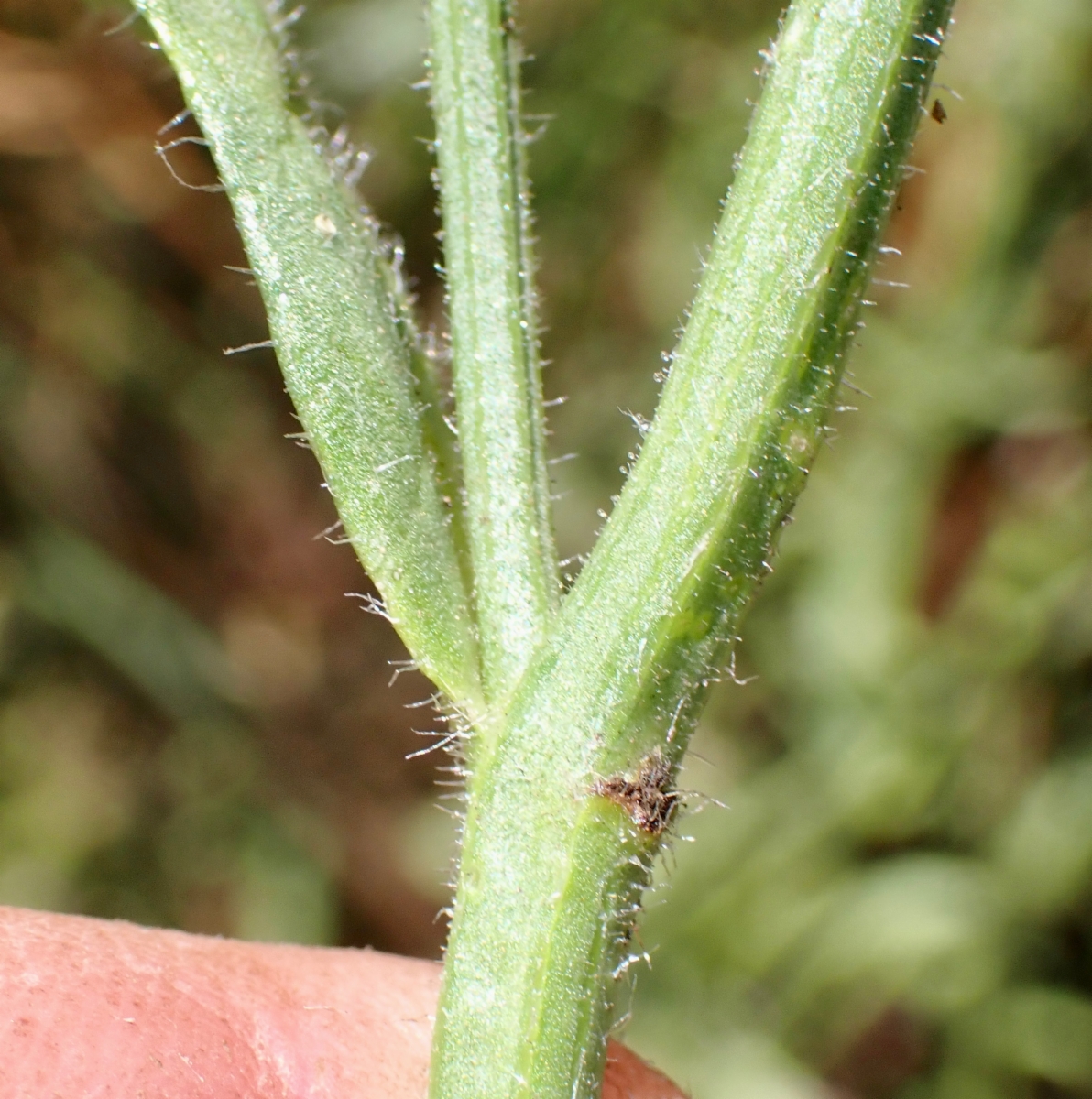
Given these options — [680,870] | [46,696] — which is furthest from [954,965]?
[46,696]

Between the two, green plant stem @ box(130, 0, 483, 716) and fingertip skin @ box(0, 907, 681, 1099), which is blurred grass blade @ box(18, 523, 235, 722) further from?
green plant stem @ box(130, 0, 483, 716)

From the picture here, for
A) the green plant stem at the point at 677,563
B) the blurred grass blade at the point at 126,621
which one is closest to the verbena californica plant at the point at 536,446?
the green plant stem at the point at 677,563

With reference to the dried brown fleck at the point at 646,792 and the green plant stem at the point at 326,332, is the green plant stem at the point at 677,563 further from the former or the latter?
the green plant stem at the point at 326,332

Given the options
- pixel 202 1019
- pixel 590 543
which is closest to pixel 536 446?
pixel 202 1019

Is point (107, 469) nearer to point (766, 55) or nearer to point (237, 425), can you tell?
point (237, 425)

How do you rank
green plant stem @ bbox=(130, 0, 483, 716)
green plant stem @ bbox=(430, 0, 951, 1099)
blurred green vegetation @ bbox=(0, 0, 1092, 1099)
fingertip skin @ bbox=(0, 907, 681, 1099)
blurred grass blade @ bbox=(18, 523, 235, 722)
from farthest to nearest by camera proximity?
blurred grass blade @ bbox=(18, 523, 235, 722), blurred green vegetation @ bbox=(0, 0, 1092, 1099), fingertip skin @ bbox=(0, 907, 681, 1099), green plant stem @ bbox=(130, 0, 483, 716), green plant stem @ bbox=(430, 0, 951, 1099)

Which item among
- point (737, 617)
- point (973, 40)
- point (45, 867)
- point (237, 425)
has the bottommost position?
point (45, 867)

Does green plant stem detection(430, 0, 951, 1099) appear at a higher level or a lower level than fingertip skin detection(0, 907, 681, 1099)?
higher

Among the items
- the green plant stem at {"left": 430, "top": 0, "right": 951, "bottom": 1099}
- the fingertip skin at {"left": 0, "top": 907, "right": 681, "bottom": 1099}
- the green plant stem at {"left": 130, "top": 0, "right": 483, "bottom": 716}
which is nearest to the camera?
the green plant stem at {"left": 430, "top": 0, "right": 951, "bottom": 1099}

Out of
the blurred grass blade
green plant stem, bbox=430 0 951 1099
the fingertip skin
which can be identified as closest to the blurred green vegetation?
the blurred grass blade
